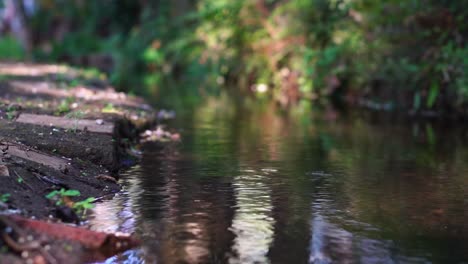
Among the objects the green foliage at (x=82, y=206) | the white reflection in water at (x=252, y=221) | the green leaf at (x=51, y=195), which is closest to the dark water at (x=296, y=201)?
the white reflection in water at (x=252, y=221)

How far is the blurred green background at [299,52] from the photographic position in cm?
1434

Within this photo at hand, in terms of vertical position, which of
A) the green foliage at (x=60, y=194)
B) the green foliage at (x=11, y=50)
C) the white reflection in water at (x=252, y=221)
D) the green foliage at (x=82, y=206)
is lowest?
the white reflection in water at (x=252, y=221)

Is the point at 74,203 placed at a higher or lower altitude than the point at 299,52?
lower

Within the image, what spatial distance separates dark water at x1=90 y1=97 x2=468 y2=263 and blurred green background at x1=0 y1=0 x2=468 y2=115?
327 centimetres

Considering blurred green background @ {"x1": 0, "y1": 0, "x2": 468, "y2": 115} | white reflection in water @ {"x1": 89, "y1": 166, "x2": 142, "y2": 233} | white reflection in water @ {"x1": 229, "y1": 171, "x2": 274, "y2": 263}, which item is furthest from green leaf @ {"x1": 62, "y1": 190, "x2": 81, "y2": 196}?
blurred green background @ {"x1": 0, "y1": 0, "x2": 468, "y2": 115}

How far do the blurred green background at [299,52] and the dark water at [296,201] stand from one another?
10.7 ft

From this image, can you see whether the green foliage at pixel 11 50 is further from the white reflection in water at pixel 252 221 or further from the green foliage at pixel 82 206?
the green foliage at pixel 82 206

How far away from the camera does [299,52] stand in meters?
18.5

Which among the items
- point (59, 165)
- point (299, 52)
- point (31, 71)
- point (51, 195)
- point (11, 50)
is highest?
point (11, 50)

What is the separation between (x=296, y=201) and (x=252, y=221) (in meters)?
0.84

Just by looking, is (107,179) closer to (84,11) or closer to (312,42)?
(312,42)

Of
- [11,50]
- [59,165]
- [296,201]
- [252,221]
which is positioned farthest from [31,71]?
[252,221]

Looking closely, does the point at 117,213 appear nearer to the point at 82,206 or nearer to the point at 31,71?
the point at 82,206

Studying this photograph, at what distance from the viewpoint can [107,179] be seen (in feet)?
24.2
